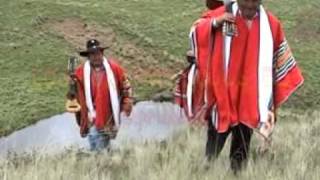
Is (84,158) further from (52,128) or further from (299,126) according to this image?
(52,128)

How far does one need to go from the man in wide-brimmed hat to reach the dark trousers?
304 centimetres

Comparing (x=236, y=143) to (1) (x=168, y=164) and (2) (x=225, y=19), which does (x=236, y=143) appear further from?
(2) (x=225, y=19)

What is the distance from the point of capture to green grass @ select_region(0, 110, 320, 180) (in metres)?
7.88

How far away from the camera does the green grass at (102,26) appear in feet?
58.4

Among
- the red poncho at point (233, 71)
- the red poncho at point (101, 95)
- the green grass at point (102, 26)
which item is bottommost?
the green grass at point (102, 26)

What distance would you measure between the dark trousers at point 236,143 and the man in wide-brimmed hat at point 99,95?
3045 millimetres

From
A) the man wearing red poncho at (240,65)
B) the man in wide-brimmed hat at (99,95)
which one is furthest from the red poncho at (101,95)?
the man wearing red poncho at (240,65)

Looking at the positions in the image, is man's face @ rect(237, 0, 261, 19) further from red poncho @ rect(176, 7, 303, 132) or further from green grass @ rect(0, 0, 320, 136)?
green grass @ rect(0, 0, 320, 136)

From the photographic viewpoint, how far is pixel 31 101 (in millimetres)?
17359

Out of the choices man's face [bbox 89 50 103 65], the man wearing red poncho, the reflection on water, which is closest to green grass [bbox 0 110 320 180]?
the man wearing red poncho

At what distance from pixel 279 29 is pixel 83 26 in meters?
16.0

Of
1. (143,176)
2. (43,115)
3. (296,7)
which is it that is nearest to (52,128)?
A: (43,115)

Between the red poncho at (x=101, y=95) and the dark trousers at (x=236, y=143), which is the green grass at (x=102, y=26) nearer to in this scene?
the red poncho at (x=101, y=95)

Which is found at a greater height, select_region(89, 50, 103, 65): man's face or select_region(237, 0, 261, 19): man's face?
select_region(237, 0, 261, 19): man's face
